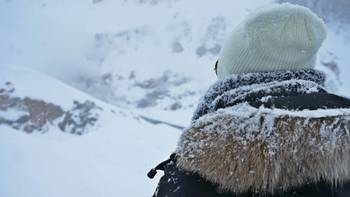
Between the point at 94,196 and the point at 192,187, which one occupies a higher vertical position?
the point at 94,196

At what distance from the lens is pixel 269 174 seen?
63 centimetres

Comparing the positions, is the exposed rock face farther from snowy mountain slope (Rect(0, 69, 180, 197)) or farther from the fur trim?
the fur trim

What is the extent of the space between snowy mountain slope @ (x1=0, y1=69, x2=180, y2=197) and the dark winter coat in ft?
11.5

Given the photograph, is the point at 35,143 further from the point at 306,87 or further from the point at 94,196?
the point at 306,87

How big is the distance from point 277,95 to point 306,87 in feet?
0.15

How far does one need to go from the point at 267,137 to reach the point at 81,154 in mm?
4584

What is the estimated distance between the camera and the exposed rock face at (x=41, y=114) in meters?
5.86

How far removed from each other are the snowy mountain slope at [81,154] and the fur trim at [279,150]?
3529 mm

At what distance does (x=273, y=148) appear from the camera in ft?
2.09

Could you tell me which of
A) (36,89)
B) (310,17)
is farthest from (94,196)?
(310,17)

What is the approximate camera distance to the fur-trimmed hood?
64 cm

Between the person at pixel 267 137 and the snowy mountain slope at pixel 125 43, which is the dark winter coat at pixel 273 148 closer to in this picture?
the person at pixel 267 137

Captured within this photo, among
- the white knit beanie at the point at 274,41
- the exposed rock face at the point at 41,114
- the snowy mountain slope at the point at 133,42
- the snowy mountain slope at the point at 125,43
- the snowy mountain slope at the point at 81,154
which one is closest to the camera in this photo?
the white knit beanie at the point at 274,41

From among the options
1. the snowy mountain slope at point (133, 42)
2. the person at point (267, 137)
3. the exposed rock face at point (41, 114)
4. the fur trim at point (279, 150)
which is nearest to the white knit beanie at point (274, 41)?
the person at point (267, 137)
